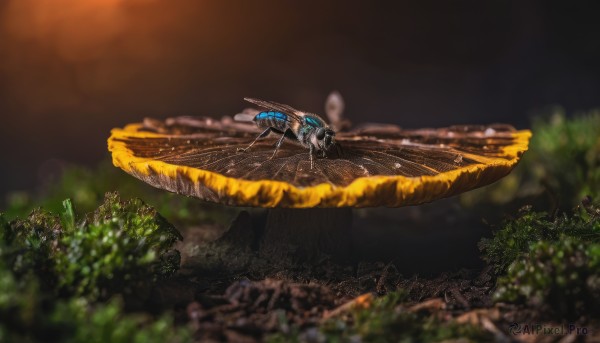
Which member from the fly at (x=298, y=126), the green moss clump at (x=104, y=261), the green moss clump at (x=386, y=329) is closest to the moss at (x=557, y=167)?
the fly at (x=298, y=126)

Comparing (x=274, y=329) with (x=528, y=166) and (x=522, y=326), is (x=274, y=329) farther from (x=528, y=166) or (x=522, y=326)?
(x=528, y=166)

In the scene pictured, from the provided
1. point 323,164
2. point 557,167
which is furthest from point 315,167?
point 557,167

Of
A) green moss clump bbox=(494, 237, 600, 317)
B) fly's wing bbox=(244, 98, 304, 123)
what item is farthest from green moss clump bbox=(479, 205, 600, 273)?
fly's wing bbox=(244, 98, 304, 123)

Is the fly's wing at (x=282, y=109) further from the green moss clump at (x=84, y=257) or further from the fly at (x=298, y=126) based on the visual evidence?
the green moss clump at (x=84, y=257)

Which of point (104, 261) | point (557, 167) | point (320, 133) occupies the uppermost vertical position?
point (320, 133)

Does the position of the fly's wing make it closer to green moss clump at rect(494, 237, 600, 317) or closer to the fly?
the fly

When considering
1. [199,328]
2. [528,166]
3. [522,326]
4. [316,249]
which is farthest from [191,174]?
[528,166]

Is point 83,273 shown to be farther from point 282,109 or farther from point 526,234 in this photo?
point 526,234
